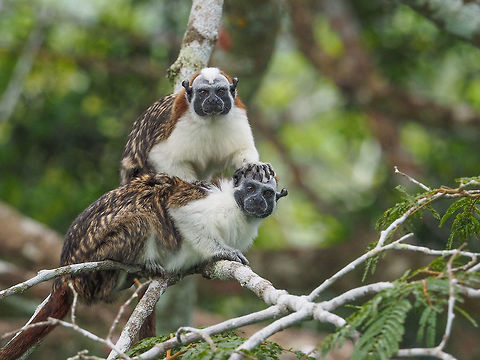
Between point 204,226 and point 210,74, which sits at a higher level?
point 210,74

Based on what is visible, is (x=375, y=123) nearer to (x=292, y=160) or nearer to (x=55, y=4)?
(x=292, y=160)

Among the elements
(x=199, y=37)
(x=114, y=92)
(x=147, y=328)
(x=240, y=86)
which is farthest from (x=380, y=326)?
(x=114, y=92)

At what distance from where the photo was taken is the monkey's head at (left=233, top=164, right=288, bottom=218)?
13.4 feet

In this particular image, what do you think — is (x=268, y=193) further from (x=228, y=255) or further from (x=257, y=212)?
(x=228, y=255)

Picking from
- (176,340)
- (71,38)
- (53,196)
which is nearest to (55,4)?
(71,38)

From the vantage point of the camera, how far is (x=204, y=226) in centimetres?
408

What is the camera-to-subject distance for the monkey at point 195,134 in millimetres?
4312

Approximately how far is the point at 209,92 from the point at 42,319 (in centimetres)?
162

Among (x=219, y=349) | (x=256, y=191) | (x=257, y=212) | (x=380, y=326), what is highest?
(x=256, y=191)

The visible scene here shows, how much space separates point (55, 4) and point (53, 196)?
10.3 feet

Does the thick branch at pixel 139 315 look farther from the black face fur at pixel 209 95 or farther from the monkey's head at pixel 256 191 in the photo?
the black face fur at pixel 209 95

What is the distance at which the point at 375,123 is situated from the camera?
31.8 feet

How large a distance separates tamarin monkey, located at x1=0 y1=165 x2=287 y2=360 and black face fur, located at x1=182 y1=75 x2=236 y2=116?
1.41ft

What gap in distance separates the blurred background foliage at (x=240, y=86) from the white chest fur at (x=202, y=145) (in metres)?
2.42
